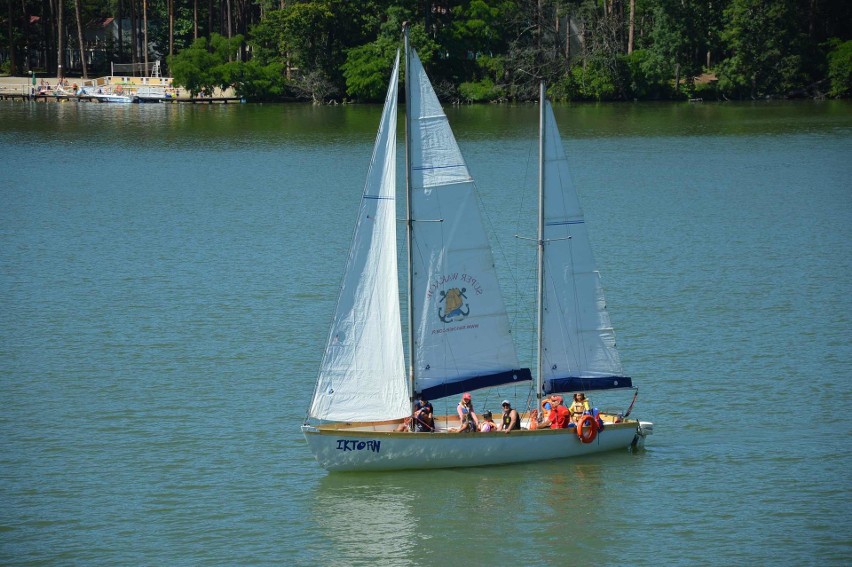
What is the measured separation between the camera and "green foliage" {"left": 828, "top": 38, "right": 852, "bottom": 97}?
115 meters

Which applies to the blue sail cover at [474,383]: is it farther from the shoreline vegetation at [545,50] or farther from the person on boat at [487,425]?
the shoreline vegetation at [545,50]

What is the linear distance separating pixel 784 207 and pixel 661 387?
31.3 m

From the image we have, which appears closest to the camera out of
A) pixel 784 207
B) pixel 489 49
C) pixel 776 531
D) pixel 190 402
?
pixel 776 531

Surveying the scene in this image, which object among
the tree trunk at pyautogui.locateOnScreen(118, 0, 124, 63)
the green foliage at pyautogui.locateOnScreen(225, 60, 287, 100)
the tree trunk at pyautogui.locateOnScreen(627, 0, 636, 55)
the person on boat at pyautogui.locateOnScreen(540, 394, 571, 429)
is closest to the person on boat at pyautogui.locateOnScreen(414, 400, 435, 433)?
the person on boat at pyautogui.locateOnScreen(540, 394, 571, 429)

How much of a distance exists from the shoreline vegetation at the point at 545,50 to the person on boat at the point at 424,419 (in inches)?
3437

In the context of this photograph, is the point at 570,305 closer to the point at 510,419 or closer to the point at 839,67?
the point at 510,419

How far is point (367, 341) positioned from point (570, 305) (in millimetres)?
4803

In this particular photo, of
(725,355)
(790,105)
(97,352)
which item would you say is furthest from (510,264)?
(790,105)

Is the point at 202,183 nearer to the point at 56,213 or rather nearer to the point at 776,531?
the point at 56,213

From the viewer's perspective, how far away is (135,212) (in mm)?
63594

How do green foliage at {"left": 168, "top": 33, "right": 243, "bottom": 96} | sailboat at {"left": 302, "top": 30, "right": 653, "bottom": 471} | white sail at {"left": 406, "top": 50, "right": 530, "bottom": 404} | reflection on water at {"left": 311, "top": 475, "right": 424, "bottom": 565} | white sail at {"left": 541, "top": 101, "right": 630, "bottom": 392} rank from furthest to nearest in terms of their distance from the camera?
green foliage at {"left": 168, "top": 33, "right": 243, "bottom": 96} → white sail at {"left": 541, "top": 101, "right": 630, "bottom": 392} → sailboat at {"left": 302, "top": 30, "right": 653, "bottom": 471} → white sail at {"left": 406, "top": 50, "right": 530, "bottom": 404} → reflection on water at {"left": 311, "top": 475, "right": 424, "bottom": 565}

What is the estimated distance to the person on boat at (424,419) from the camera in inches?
1070

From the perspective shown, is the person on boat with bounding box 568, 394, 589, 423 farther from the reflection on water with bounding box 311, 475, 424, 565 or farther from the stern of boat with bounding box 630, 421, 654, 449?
the reflection on water with bounding box 311, 475, 424, 565

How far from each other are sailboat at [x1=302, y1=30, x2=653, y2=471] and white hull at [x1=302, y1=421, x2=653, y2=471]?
29 millimetres
